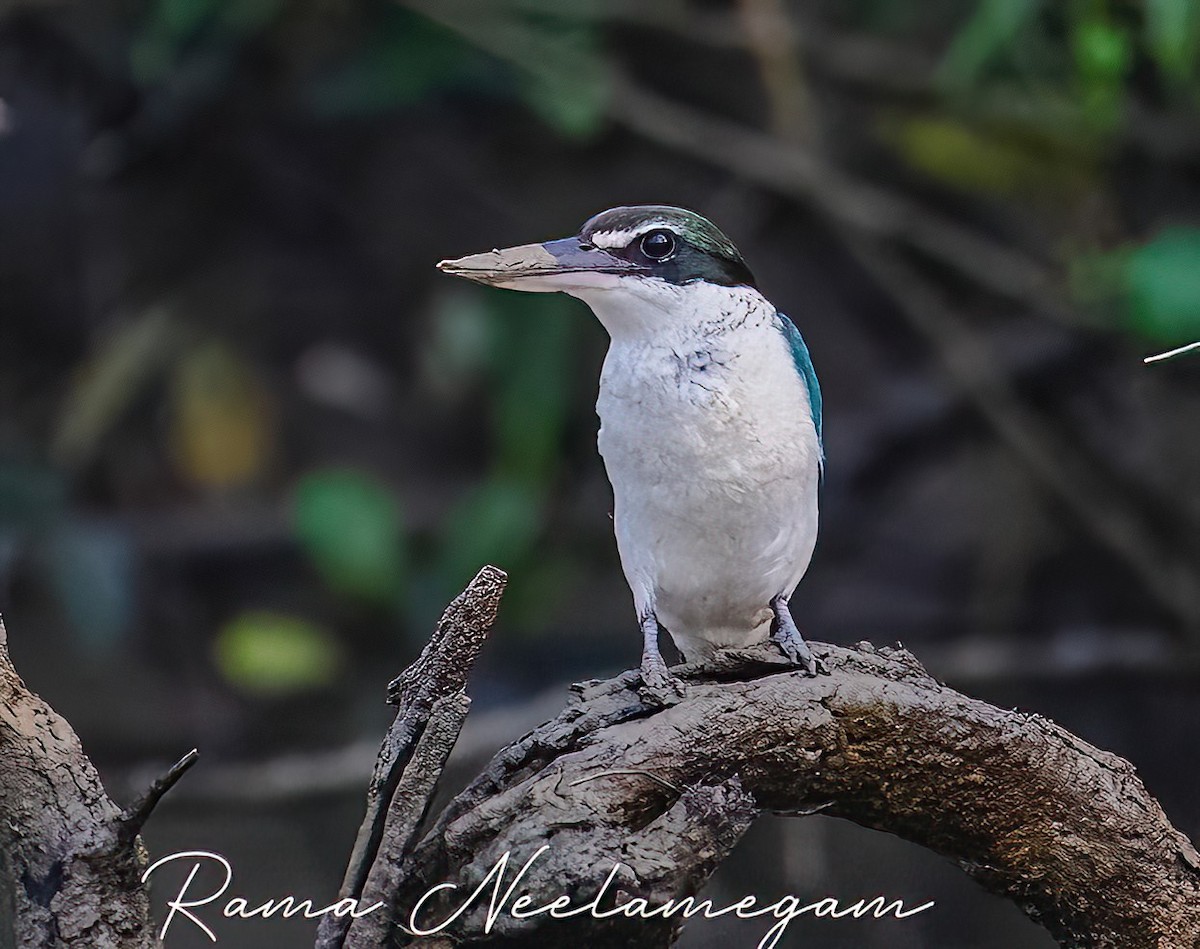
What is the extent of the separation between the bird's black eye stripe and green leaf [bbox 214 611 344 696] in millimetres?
1682

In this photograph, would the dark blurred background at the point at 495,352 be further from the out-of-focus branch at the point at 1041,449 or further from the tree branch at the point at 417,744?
the tree branch at the point at 417,744

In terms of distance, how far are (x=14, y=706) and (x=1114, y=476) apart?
217 centimetres

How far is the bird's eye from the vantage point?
103cm

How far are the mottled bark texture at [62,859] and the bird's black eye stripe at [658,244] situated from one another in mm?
522

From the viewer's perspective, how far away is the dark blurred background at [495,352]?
2.50 meters

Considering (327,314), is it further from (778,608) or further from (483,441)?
(778,608)

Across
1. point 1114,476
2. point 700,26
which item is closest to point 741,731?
point 1114,476

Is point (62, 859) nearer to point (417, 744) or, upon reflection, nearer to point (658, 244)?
point (417, 744)

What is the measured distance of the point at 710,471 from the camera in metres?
1.04

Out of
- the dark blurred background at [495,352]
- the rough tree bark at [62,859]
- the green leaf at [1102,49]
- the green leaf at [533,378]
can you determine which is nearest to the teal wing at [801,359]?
the rough tree bark at [62,859]

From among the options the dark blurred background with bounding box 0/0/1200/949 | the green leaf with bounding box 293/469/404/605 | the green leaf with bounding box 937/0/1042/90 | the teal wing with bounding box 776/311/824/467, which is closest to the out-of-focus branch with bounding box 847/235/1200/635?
the dark blurred background with bounding box 0/0/1200/949

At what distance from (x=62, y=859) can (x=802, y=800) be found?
1.62 feet

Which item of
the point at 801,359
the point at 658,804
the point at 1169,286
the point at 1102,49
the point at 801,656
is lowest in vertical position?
the point at 658,804

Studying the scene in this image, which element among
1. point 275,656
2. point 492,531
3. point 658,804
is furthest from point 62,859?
point 275,656
